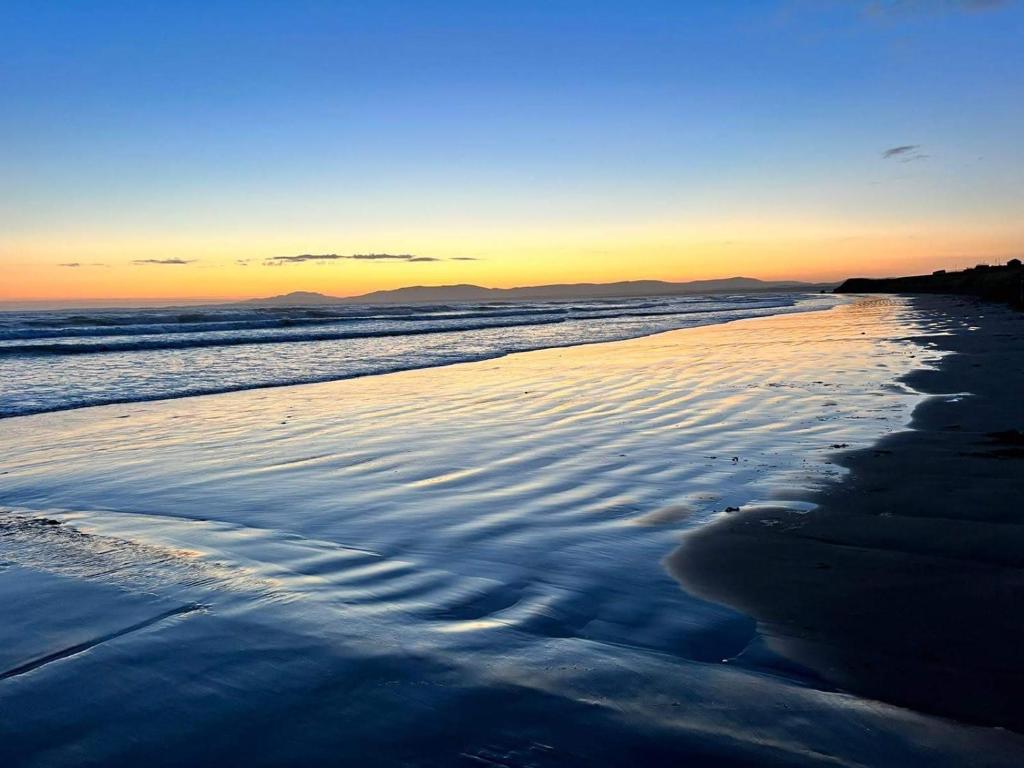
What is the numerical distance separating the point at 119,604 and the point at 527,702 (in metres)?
2.01

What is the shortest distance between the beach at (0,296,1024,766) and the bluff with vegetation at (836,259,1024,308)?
25.1 m

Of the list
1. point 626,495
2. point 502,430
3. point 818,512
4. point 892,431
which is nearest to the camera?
point 818,512

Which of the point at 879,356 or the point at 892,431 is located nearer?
the point at 892,431

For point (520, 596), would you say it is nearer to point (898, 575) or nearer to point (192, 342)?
point (898, 575)

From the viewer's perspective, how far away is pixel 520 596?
348 cm

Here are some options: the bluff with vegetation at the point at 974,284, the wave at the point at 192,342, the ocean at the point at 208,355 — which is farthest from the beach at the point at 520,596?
the bluff with vegetation at the point at 974,284

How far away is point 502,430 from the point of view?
8031 millimetres

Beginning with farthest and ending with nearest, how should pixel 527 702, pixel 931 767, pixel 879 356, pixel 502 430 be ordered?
pixel 879 356, pixel 502 430, pixel 527 702, pixel 931 767

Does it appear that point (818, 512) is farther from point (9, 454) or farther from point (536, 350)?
point (536, 350)

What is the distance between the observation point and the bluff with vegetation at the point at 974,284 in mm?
35562

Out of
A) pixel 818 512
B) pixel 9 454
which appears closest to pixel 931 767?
Result: pixel 818 512

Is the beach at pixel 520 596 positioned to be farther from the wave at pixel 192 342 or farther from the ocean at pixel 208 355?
the wave at pixel 192 342

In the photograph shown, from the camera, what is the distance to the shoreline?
2639 millimetres

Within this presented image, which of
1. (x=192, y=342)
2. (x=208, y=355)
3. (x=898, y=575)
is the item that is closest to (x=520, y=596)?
(x=898, y=575)
